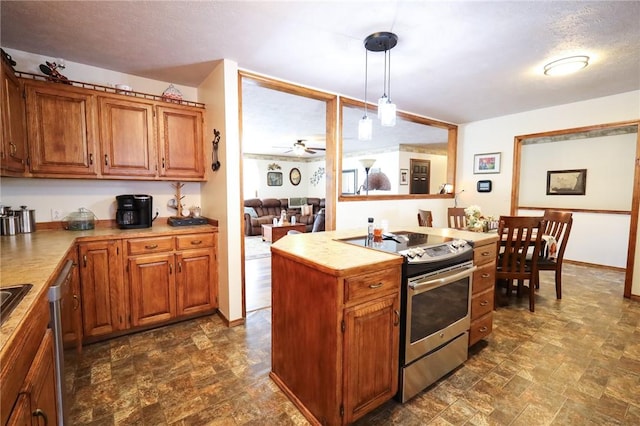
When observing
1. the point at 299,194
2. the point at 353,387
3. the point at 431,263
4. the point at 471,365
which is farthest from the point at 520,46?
the point at 299,194

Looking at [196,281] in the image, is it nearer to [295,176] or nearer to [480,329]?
[480,329]

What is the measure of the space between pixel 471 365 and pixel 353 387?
1.14m

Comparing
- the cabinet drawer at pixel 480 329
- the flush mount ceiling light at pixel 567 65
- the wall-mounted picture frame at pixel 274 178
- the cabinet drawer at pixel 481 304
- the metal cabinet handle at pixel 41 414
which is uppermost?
the flush mount ceiling light at pixel 567 65

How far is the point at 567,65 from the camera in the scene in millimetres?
2621

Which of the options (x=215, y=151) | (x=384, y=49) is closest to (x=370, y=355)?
(x=384, y=49)

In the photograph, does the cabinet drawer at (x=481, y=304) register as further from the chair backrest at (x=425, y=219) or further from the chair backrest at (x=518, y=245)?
the chair backrest at (x=425, y=219)

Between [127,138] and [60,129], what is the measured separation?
0.46 metres

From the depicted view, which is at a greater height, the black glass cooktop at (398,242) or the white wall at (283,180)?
the white wall at (283,180)

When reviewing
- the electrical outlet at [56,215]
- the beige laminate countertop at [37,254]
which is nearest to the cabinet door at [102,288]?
the beige laminate countertop at [37,254]

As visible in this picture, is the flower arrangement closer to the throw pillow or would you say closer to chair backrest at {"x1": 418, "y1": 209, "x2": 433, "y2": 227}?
chair backrest at {"x1": 418, "y1": 209, "x2": 433, "y2": 227}

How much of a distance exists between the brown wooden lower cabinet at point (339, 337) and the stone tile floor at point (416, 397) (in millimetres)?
182

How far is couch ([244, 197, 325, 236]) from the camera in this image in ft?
25.2

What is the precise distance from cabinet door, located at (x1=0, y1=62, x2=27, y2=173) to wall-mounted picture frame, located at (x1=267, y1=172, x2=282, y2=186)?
726cm

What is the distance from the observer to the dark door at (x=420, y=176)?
7.80 metres
